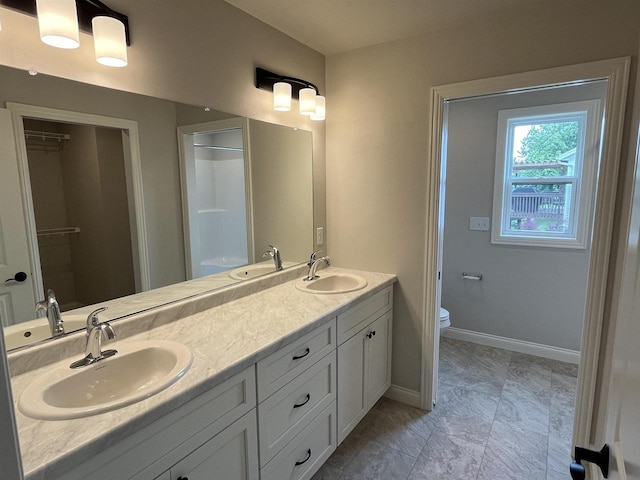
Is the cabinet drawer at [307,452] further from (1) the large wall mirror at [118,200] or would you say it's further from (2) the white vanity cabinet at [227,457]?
(1) the large wall mirror at [118,200]

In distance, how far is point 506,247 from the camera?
10.5 ft

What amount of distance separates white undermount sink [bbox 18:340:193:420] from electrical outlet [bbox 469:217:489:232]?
284 cm

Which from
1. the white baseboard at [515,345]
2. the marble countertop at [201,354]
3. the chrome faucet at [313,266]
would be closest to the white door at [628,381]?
the marble countertop at [201,354]

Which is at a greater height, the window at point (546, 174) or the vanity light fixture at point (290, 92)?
the vanity light fixture at point (290, 92)

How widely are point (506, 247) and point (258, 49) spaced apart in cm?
258

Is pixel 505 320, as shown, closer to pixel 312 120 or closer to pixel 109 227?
pixel 312 120

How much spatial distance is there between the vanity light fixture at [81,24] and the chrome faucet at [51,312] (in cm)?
86

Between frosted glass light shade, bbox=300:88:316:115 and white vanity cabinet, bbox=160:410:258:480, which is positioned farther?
frosted glass light shade, bbox=300:88:316:115

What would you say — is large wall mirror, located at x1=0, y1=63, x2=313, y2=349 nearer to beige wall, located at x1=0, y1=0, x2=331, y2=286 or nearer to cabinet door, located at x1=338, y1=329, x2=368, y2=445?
beige wall, located at x1=0, y1=0, x2=331, y2=286

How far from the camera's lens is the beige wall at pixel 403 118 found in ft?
6.07

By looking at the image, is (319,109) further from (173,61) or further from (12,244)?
(12,244)

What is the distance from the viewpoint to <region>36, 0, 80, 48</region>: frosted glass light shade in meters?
1.14

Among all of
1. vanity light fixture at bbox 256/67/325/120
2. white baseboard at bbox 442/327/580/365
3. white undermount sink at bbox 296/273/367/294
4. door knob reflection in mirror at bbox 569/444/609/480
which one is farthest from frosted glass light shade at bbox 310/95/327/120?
white baseboard at bbox 442/327/580/365

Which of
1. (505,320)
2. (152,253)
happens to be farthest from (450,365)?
(152,253)
